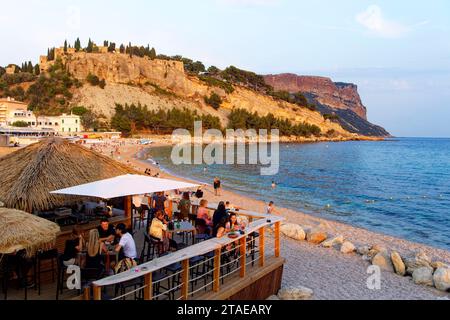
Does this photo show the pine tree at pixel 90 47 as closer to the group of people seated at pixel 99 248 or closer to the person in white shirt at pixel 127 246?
Result: the group of people seated at pixel 99 248

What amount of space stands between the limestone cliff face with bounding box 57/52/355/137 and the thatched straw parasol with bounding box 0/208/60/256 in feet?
336

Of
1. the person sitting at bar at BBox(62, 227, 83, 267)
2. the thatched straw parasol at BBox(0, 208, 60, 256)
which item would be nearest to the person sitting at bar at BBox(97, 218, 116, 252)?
the person sitting at bar at BBox(62, 227, 83, 267)

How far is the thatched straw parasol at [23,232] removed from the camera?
18.7ft

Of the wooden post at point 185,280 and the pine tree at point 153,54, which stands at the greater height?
the pine tree at point 153,54

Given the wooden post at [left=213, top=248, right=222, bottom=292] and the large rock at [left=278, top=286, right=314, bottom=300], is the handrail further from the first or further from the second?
the large rock at [left=278, top=286, right=314, bottom=300]

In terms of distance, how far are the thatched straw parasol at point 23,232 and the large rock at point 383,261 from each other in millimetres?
9304

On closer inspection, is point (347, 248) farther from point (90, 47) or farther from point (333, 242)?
point (90, 47)

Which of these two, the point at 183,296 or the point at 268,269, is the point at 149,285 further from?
the point at 268,269

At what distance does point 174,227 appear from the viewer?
343 inches

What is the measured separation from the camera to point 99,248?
6418 millimetres

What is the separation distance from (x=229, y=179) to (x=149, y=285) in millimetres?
30824

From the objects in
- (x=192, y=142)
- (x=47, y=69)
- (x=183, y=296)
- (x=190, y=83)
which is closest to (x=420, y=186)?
(x=183, y=296)

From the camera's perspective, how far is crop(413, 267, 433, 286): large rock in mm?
10234

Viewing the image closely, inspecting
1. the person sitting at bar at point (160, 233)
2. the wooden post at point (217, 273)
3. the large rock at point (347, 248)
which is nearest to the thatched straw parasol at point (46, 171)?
the person sitting at bar at point (160, 233)
